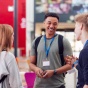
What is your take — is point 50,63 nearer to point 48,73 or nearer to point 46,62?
point 46,62

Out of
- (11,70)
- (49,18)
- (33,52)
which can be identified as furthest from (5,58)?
(49,18)

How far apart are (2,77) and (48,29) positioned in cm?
85

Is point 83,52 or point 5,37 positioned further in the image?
point 5,37

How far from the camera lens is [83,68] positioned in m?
1.90

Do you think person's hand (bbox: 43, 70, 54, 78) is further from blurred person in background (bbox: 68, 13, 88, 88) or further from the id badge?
blurred person in background (bbox: 68, 13, 88, 88)

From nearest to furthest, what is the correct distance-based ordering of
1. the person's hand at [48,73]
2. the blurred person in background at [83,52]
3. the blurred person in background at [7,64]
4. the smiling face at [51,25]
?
the blurred person in background at [83,52]
the blurred person in background at [7,64]
the person's hand at [48,73]
the smiling face at [51,25]

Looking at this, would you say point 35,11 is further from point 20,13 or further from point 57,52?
point 57,52

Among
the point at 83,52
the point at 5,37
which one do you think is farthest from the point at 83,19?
the point at 5,37

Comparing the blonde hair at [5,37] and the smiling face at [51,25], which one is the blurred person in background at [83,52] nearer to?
the blonde hair at [5,37]

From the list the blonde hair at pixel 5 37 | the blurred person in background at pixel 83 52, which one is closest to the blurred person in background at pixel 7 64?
the blonde hair at pixel 5 37

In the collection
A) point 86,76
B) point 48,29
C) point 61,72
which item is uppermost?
point 48,29

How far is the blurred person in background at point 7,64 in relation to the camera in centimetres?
232

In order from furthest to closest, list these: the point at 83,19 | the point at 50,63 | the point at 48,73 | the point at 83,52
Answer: the point at 50,63, the point at 48,73, the point at 83,19, the point at 83,52

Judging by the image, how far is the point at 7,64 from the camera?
2330mm
